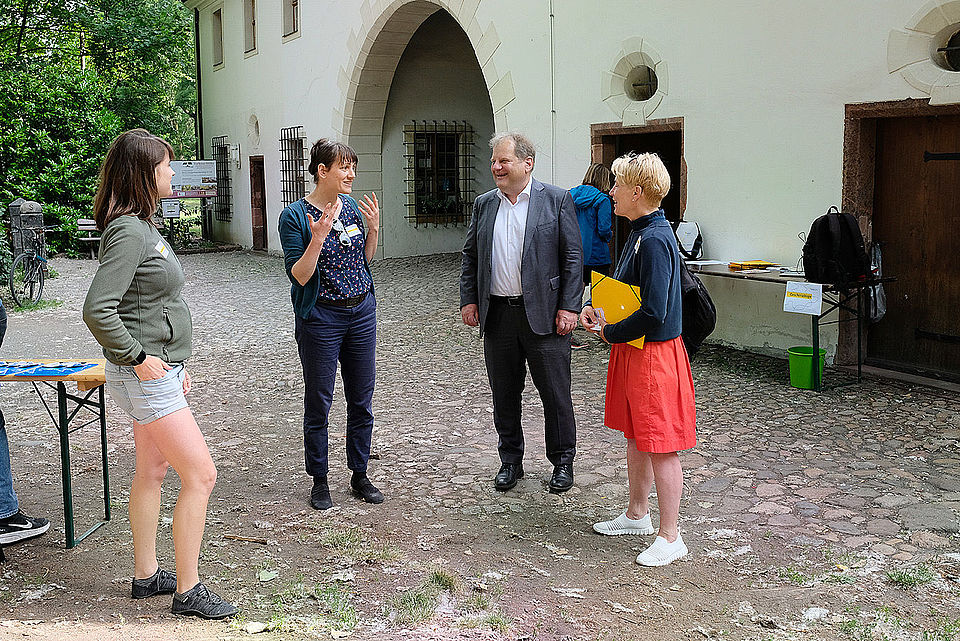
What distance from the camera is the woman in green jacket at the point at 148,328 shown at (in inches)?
121

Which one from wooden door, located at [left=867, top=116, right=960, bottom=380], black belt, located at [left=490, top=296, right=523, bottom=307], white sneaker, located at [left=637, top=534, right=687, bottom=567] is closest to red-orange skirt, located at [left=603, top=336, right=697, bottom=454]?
white sneaker, located at [left=637, top=534, right=687, bottom=567]

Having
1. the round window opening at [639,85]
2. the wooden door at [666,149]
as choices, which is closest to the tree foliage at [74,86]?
the wooden door at [666,149]

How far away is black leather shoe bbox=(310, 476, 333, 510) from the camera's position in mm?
4598

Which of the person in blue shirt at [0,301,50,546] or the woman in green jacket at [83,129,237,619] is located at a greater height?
the woman in green jacket at [83,129,237,619]

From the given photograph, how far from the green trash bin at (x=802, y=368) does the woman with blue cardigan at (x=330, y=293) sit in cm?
358

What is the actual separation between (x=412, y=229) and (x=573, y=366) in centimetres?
914

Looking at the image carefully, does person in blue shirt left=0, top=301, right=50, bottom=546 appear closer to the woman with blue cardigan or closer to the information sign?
the woman with blue cardigan

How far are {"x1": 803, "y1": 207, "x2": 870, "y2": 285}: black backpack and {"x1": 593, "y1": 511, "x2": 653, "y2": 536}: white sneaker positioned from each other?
3.28 m

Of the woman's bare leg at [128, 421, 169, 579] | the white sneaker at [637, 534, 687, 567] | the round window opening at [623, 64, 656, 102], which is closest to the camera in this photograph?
the woman's bare leg at [128, 421, 169, 579]

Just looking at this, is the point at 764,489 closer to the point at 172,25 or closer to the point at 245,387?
the point at 245,387

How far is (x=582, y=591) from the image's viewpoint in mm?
3668

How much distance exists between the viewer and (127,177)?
3166 mm

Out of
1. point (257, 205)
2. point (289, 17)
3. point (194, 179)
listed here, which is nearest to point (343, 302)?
point (289, 17)

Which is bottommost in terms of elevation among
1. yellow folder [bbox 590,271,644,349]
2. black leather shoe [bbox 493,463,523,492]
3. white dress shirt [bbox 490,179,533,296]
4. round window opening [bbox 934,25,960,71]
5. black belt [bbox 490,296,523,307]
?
black leather shoe [bbox 493,463,523,492]
